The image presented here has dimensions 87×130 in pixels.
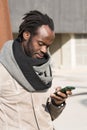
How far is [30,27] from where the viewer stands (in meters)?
2.92

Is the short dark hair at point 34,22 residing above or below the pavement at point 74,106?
above

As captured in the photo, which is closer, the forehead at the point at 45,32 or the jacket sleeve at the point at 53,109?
the forehead at the point at 45,32

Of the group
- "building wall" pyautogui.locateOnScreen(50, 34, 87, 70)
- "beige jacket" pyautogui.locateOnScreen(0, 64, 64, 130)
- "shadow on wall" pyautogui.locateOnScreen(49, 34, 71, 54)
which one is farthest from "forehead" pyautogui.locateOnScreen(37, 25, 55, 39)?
"shadow on wall" pyautogui.locateOnScreen(49, 34, 71, 54)

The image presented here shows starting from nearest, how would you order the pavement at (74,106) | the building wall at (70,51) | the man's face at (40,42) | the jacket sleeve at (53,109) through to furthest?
the man's face at (40,42) < the jacket sleeve at (53,109) < the pavement at (74,106) < the building wall at (70,51)

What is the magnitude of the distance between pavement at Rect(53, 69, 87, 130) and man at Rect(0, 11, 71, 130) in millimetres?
6582

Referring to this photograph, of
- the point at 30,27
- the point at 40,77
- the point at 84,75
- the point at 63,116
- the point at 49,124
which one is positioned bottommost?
the point at 84,75

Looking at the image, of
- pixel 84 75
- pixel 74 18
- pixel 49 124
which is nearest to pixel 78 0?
pixel 74 18

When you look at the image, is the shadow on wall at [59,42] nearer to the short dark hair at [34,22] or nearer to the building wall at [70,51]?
the building wall at [70,51]

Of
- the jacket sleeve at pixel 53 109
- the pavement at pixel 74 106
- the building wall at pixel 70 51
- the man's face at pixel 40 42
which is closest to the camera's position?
the man's face at pixel 40 42

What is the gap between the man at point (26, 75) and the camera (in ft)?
9.43

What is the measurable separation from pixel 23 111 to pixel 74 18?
732 inches

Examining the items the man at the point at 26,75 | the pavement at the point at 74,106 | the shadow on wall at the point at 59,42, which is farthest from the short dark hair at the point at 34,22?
the shadow on wall at the point at 59,42

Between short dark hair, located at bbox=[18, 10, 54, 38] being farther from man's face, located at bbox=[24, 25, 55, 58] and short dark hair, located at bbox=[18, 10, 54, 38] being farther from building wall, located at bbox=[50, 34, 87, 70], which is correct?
building wall, located at bbox=[50, 34, 87, 70]

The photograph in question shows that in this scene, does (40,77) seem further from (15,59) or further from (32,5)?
(32,5)
